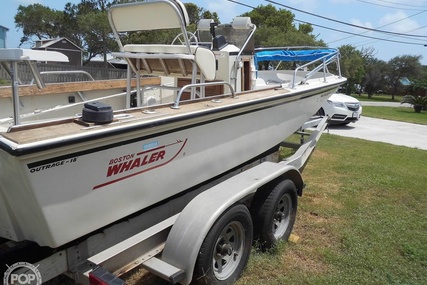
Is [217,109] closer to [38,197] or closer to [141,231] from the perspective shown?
[141,231]

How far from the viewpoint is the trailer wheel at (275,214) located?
10.7 ft

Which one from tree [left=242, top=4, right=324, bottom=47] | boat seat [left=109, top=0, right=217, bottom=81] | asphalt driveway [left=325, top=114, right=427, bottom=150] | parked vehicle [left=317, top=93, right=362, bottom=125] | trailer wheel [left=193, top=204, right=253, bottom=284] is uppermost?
tree [left=242, top=4, right=324, bottom=47]

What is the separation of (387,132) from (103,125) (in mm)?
11357

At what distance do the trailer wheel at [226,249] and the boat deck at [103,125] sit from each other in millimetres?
878

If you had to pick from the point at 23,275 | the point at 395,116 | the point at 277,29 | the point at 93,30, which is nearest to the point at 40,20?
the point at 93,30

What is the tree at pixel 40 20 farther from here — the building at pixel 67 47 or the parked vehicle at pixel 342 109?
the parked vehicle at pixel 342 109

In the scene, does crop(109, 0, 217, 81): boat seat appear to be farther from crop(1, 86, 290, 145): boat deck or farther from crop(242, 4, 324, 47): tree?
crop(242, 4, 324, 47): tree

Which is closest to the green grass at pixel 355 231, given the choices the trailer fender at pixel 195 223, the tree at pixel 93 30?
the trailer fender at pixel 195 223

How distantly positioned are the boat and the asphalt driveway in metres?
7.11

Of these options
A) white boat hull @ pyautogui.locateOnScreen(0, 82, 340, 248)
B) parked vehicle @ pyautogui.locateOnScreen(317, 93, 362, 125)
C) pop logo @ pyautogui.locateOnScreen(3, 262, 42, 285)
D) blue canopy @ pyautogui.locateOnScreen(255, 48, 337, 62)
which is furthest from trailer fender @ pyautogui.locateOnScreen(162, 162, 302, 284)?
parked vehicle @ pyautogui.locateOnScreen(317, 93, 362, 125)

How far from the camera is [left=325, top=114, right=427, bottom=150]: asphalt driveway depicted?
1029 cm

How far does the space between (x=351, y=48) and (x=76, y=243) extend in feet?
152

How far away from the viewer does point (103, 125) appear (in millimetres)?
2301

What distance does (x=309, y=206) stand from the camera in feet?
15.0
